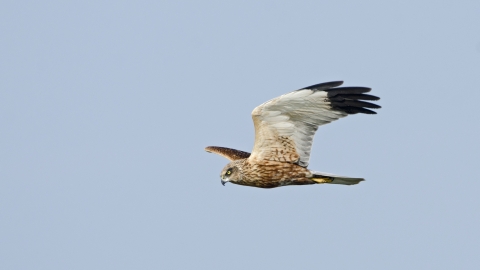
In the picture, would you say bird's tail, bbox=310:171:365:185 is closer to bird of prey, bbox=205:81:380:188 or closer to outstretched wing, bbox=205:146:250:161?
bird of prey, bbox=205:81:380:188

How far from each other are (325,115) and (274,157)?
1.30m

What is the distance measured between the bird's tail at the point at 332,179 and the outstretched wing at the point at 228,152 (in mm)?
2601

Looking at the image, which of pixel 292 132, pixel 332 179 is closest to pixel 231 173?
pixel 292 132

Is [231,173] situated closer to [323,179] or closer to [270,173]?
[270,173]

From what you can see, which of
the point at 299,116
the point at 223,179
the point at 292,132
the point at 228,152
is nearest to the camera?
the point at 299,116

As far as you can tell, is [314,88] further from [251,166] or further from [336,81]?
[251,166]

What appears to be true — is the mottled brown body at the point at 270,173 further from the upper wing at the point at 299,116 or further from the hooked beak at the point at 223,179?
the hooked beak at the point at 223,179

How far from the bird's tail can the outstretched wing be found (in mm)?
2601

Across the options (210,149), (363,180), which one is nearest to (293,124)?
(363,180)

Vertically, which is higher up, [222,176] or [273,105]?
[273,105]

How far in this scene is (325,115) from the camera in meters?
18.5

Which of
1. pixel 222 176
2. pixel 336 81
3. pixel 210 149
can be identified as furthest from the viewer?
pixel 210 149

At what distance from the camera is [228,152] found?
71.8 ft

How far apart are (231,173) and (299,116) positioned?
5.87 ft
